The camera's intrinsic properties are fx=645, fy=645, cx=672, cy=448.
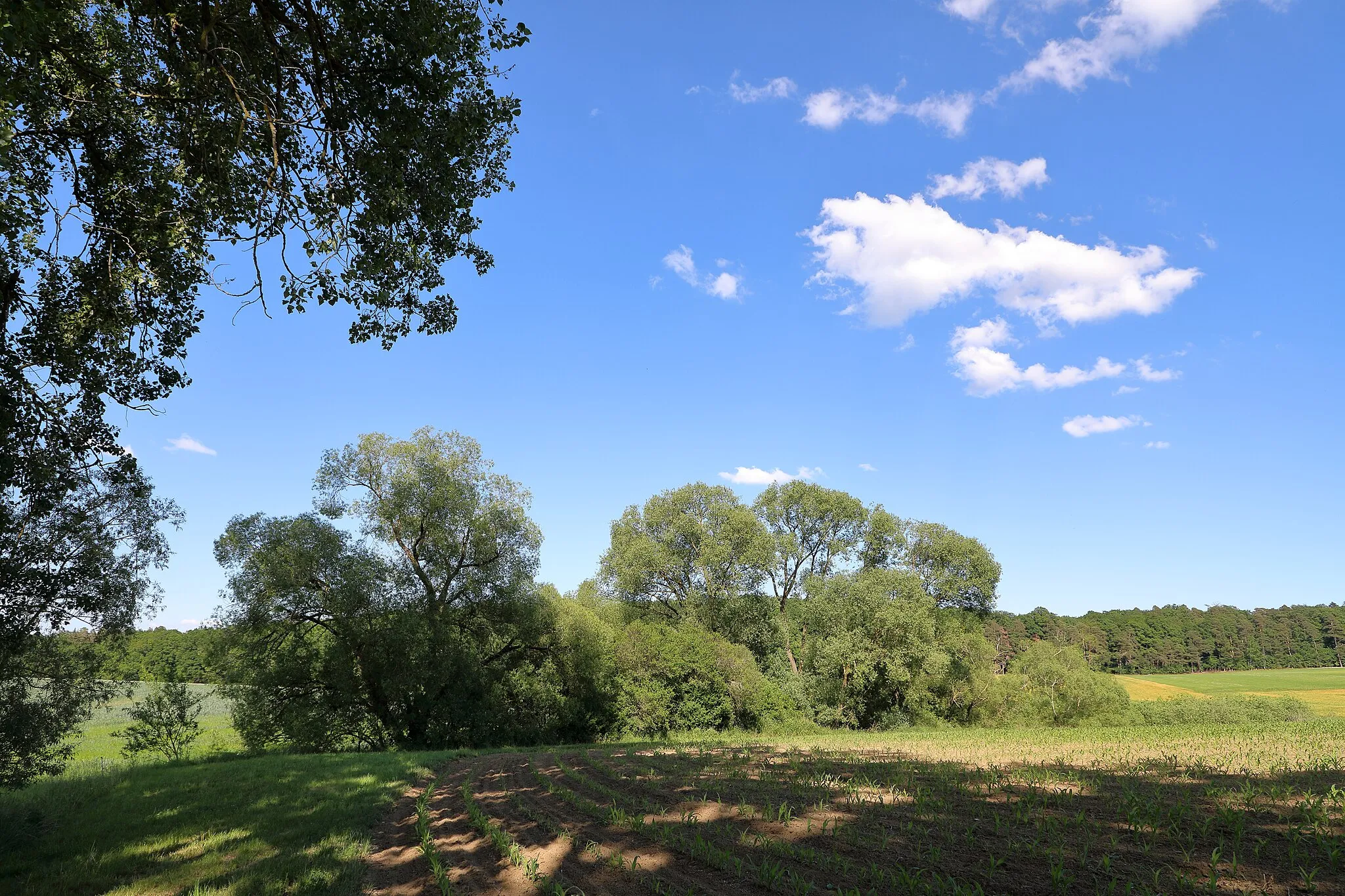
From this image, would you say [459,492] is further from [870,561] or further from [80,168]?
[870,561]

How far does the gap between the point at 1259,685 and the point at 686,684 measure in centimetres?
8581

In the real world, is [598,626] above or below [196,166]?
below

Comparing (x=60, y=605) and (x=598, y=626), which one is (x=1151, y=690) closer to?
(x=598, y=626)

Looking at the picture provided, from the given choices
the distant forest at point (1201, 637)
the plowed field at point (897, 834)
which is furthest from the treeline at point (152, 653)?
the distant forest at point (1201, 637)

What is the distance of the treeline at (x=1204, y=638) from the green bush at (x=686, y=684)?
Result: 84485 millimetres

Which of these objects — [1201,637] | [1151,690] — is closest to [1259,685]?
[1151,690]

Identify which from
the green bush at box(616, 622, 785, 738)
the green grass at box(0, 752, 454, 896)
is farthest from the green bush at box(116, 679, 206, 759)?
the green bush at box(616, 622, 785, 738)

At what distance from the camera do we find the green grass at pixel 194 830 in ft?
29.2

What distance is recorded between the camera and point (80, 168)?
937 centimetres

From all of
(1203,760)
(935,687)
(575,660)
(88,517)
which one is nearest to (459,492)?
(575,660)

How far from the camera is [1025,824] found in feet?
31.0

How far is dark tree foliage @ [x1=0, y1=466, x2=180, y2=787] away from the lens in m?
12.4

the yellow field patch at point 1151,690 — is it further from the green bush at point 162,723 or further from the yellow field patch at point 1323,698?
the green bush at point 162,723

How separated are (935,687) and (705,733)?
17.1 meters
